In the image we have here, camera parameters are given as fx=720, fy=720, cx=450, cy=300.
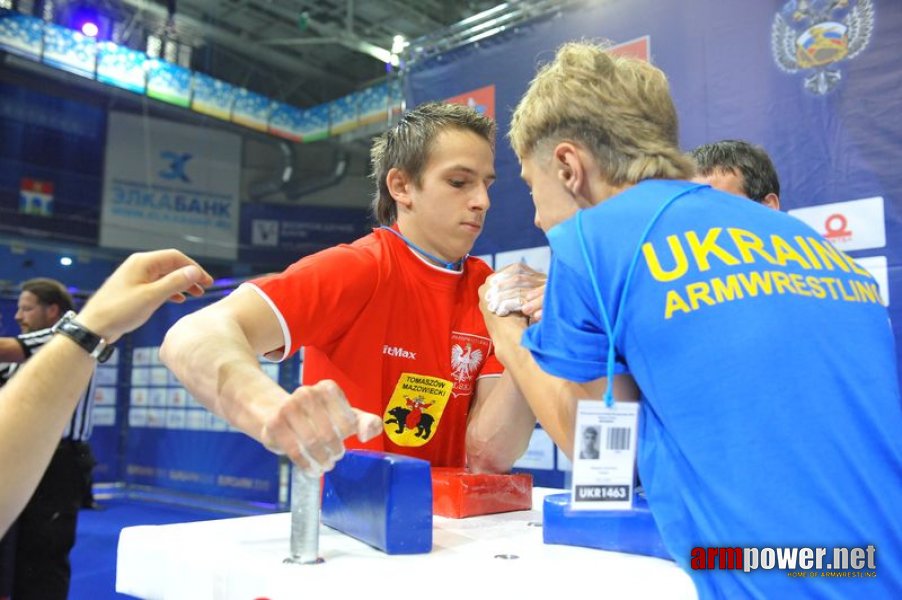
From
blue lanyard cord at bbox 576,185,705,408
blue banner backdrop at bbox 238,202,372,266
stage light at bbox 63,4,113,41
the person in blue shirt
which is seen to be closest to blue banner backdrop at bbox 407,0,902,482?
the person in blue shirt

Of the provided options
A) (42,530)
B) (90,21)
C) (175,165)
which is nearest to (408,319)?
(42,530)

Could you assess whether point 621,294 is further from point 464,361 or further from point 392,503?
point 464,361

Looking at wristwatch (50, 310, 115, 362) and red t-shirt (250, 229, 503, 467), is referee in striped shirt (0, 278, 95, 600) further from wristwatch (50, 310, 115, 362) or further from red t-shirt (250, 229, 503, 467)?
wristwatch (50, 310, 115, 362)

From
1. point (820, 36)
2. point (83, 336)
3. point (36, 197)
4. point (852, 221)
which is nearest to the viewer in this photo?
point (83, 336)

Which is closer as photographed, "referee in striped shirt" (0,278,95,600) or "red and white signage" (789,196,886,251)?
"red and white signage" (789,196,886,251)

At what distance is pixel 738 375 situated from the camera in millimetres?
751

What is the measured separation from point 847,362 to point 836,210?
6.66ft

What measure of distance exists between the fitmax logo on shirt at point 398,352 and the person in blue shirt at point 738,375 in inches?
22.4

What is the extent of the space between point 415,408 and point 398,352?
0.40 feet

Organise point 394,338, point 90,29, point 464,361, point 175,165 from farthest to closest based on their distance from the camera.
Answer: point 175,165
point 90,29
point 464,361
point 394,338

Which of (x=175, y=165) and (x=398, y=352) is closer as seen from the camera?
(x=398, y=352)

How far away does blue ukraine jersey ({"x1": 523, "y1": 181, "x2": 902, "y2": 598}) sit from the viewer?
2.41 feet

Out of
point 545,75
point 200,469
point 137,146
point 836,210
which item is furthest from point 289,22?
point 545,75

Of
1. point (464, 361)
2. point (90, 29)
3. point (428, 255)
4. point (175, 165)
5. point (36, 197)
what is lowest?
point (464, 361)
